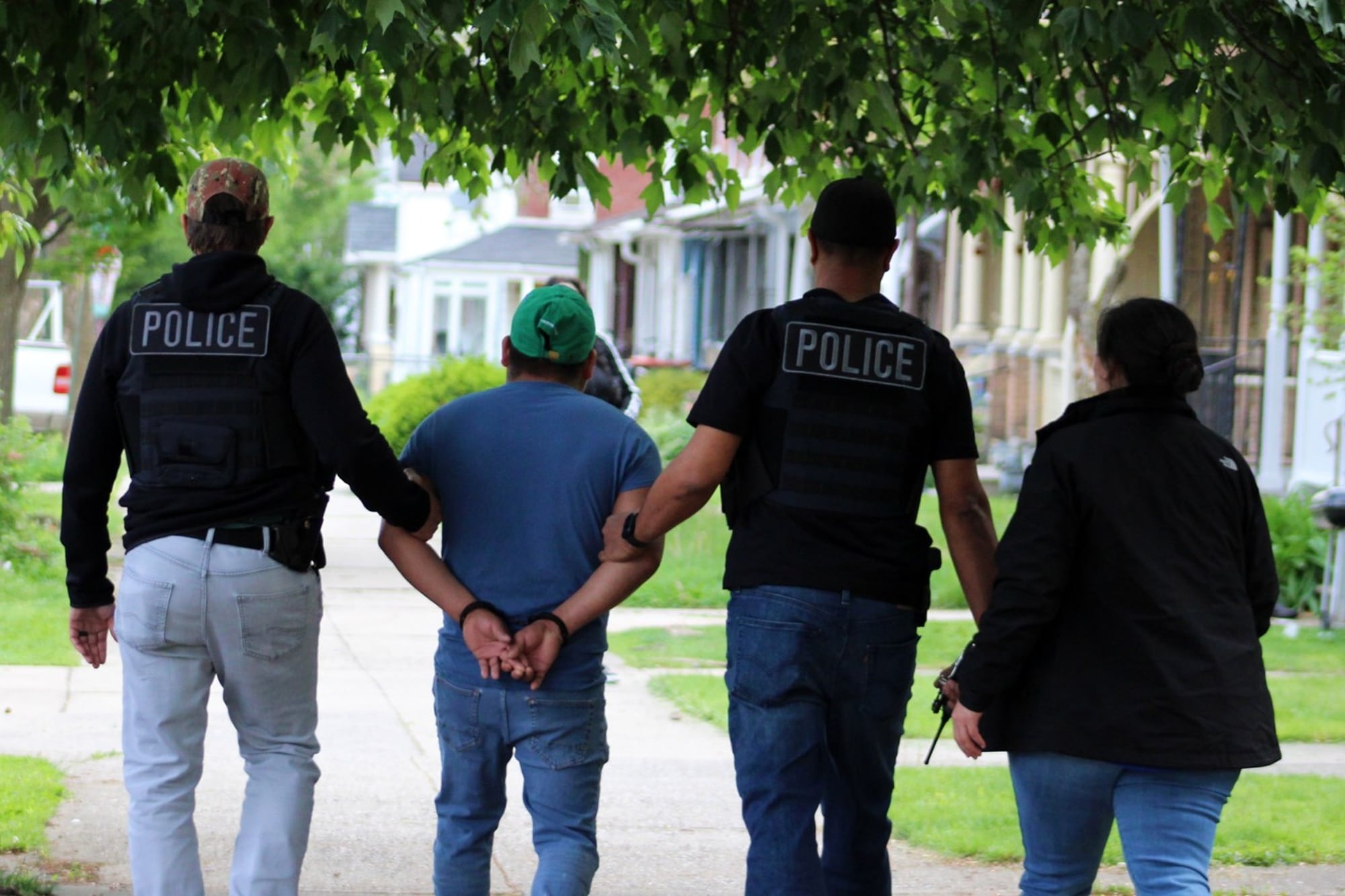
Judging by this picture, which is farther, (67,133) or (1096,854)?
(67,133)

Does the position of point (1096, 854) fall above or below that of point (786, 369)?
below

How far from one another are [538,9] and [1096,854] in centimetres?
208

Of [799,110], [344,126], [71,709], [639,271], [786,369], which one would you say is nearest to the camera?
[786,369]

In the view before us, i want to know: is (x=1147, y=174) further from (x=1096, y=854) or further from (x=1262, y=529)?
(x=1096, y=854)

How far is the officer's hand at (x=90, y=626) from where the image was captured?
4348mm

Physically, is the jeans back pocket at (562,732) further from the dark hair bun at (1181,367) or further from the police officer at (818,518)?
the dark hair bun at (1181,367)

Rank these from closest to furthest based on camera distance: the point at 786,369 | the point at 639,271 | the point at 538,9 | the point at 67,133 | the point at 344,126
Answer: the point at 538,9, the point at 786,369, the point at 67,133, the point at 344,126, the point at 639,271

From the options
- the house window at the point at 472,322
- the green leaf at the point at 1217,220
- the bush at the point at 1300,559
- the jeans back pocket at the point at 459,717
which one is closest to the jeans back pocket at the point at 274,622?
the jeans back pocket at the point at 459,717

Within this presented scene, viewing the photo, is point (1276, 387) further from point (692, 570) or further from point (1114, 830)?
point (1114, 830)

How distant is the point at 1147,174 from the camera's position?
21.1ft

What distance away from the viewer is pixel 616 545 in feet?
13.6

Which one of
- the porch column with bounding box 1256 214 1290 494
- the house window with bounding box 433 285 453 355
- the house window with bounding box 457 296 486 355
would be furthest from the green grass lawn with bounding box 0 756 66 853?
the house window with bounding box 433 285 453 355

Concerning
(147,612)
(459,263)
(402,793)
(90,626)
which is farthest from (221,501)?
(459,263)

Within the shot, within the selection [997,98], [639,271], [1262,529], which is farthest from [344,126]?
[639,271]
